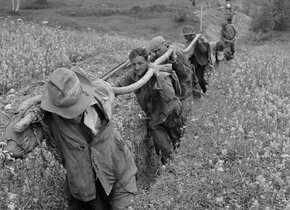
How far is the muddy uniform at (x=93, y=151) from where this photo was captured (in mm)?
3586

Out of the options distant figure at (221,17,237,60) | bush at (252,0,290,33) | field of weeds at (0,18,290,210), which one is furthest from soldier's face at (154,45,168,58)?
bush at (252,0,290,33)

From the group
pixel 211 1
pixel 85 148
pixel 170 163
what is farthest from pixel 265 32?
pixel 85 148

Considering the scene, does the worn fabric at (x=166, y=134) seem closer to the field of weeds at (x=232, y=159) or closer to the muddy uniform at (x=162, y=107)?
the muddy uniform at (x=162, y=107)

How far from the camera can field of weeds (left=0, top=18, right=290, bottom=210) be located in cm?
443

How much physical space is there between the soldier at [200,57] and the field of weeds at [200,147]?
0.43 meters

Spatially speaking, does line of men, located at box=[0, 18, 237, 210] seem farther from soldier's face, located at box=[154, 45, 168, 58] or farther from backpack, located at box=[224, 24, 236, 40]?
backpack, located at box=[224, 24, 236, 40]

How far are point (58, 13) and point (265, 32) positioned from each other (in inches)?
676

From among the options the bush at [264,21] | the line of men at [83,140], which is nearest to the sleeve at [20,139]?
the line of men at [83,140]

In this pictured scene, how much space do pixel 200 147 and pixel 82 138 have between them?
2.74 meters

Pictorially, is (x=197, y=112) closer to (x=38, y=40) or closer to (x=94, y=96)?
(x=94, y=96)

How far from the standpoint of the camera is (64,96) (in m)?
3.19

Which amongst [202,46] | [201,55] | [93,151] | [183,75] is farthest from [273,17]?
[93,151]

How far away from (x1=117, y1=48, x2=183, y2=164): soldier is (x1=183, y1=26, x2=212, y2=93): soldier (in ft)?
10.8

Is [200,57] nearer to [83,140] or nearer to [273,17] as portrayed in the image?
[83,140]
